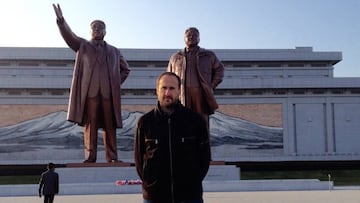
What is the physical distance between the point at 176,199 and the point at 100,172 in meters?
8.77

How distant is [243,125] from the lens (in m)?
33.9

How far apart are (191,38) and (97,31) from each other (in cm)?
203

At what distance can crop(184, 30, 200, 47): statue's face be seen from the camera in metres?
11.4

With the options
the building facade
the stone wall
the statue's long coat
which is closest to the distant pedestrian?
the statue's long coat

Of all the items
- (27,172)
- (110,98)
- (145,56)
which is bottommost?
(27,172)

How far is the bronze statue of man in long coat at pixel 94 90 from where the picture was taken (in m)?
11.8

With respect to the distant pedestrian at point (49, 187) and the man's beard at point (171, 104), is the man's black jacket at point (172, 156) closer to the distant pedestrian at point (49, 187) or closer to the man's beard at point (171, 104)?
the man's beard at point (171, 104)

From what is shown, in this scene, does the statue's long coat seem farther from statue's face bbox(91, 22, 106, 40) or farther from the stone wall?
the stone wall

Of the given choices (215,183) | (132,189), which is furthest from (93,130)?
(215,183)

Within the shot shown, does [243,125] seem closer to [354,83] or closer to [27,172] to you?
[354,83]

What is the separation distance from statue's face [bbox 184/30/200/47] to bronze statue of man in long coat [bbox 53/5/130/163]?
5.61ft

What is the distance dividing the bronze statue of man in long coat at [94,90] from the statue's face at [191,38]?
1.71 meters

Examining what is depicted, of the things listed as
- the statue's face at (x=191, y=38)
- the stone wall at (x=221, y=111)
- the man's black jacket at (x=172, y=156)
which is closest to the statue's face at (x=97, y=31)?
the statue's face at (x=191, y=38)

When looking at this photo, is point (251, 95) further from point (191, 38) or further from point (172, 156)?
point (172, 156)
